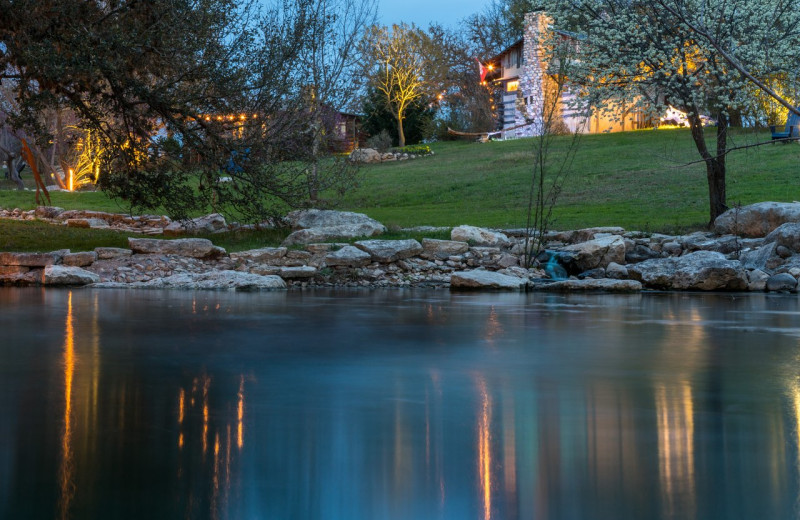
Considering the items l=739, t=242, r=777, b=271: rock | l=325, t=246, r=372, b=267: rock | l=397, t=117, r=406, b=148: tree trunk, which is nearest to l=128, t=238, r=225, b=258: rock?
l=325, t=246, r=372, b=267: rock

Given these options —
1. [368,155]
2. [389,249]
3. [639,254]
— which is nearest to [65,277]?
[389,249]

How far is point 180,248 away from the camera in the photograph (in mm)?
19469

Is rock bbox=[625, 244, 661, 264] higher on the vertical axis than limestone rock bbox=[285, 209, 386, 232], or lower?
lower

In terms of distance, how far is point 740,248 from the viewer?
764 inches

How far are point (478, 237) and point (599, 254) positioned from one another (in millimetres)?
2947

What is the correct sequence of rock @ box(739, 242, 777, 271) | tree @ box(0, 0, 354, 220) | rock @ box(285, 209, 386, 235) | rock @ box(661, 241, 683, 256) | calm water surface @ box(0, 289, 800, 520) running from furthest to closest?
rock @ box(285, 209, 386, 235) → rock @ box(661, 241, 683, 256) → rock @ box(739, 242, 777, 271) → tree @ box(0, 0, 354, 220) → calm water surface @ box(0, 289, 800, 520)

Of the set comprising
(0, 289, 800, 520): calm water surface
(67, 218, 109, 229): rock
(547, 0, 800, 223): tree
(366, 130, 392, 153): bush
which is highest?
(366, 130, 392, 153): bush

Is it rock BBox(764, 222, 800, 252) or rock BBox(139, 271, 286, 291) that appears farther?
rock BBox(764, 222, 800, 252)

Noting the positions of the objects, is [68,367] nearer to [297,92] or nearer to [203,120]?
[203,120]

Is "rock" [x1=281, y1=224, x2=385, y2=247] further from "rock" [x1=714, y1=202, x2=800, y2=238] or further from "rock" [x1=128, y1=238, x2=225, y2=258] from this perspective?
"rock" [x1=714, y1=202, x2=800, y2=238]

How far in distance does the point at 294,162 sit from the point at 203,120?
3.24 m

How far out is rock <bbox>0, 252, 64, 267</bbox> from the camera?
18.3m

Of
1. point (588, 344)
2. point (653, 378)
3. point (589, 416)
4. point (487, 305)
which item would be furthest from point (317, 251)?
point (589, 416)

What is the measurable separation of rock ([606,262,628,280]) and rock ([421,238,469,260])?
132 inches
